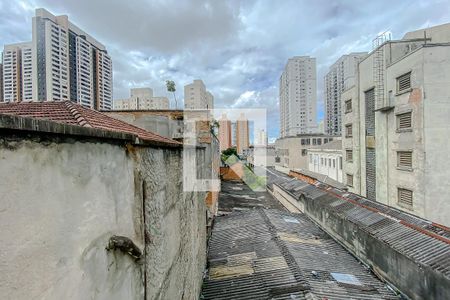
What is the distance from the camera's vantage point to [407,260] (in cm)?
703

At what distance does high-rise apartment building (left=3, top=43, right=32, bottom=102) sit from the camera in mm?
28203

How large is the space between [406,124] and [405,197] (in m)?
3.56

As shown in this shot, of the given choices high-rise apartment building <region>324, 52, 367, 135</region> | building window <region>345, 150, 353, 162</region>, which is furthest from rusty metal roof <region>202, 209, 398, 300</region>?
high-rise apartment building <region>324, 52, 367, 135</region>

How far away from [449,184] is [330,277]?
799 centimetres

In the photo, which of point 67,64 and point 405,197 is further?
point 67,64

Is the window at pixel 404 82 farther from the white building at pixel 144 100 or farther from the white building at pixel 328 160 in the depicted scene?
the white building at pixel 144 100

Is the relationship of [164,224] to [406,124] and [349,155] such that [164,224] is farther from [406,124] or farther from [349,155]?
[349,155]

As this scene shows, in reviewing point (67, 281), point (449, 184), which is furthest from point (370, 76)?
point (67, 281)

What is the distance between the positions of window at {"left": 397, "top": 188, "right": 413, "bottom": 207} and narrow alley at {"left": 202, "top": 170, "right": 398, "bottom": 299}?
4.37 meters

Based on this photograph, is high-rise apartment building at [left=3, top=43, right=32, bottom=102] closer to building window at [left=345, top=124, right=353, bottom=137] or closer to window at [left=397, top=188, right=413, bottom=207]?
building window at [left=345, top=124, right=353, bottom=137]

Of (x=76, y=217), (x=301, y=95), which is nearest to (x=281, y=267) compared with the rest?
(x=76, y=217)

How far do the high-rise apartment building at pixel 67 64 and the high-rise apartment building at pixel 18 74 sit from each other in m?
1.26

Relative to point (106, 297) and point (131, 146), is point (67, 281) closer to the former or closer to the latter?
point (106, 297)

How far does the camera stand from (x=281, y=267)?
7.64 meters
